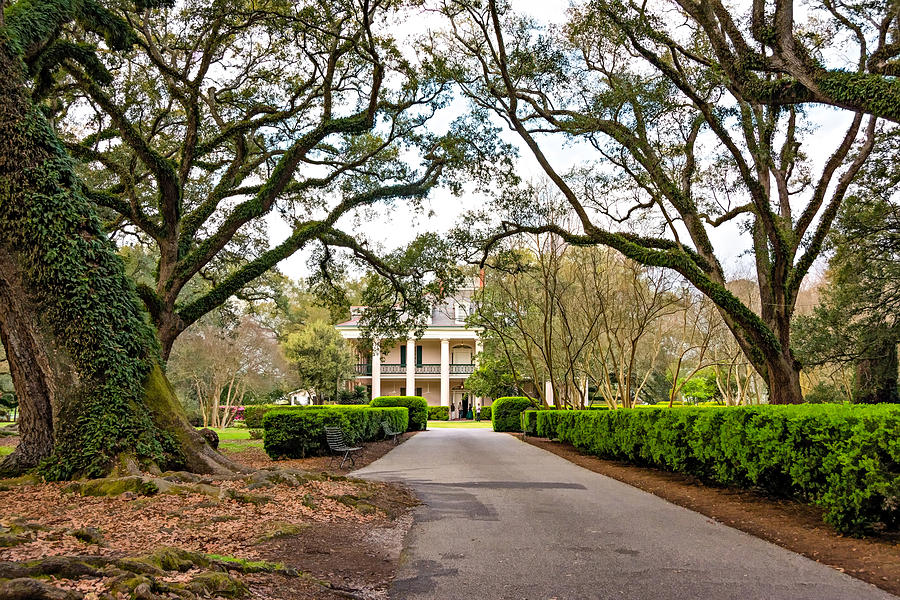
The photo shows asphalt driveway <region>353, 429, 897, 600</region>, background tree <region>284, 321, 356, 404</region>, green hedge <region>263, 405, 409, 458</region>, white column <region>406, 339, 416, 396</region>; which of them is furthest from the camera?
white column <region>406, 339, 416, 396</region>

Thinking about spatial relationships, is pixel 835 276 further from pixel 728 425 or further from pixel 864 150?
pixel 728 425

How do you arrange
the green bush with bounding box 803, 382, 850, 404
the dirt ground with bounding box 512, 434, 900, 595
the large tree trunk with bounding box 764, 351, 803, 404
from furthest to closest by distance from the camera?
the green bush with bounding box 803, 382, 850, 404, the large tree trunk with bounding box 764, 351, 803, 404, the dirt ground with bounding box 512, 434, 900, 595

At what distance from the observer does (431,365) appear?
4797 centimetres

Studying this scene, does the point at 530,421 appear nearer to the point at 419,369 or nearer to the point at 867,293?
the point at 867,293

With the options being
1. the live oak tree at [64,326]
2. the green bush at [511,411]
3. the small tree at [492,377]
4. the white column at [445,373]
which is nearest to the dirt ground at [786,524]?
the live oak tree at [64,326]

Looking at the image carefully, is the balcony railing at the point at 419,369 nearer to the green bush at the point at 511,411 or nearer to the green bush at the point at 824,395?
the green bush at the point at 511,411

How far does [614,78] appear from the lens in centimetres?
1394

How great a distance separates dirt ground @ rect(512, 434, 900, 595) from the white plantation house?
35073mm

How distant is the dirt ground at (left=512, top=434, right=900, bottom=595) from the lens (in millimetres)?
5027

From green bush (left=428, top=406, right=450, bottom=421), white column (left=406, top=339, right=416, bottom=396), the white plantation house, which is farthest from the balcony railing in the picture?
green bush (left=428, top=406, right=450, bottom=421)

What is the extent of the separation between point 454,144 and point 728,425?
31.3ft

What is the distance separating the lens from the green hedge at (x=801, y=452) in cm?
569

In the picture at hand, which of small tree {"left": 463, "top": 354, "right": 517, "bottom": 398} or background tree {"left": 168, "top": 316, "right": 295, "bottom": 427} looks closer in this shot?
background tree {"left": 168, "top": 316, "right": 295, "bottom": 427}

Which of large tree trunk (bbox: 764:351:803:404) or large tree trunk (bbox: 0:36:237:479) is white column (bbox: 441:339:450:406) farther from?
large tree trunk (bbox: 0:36:237:479)
